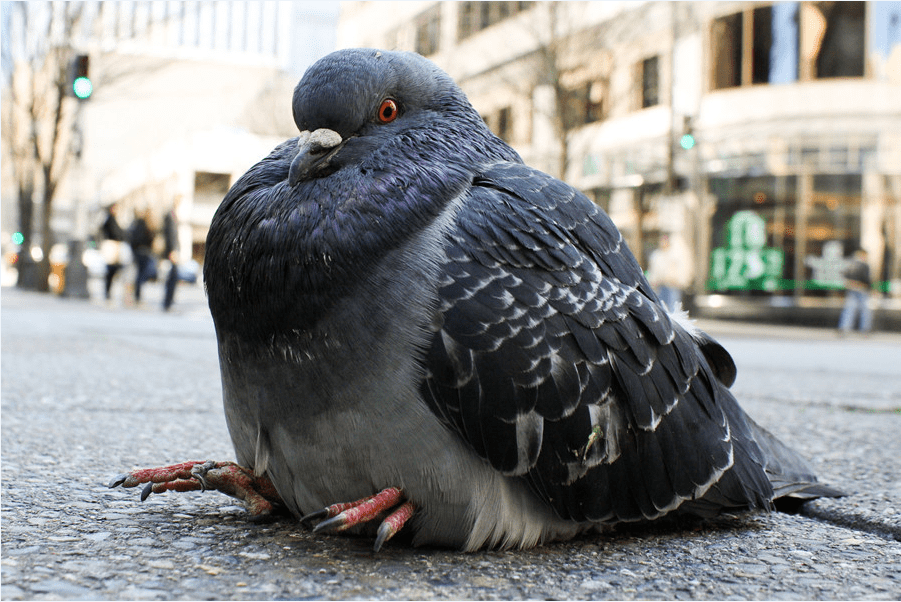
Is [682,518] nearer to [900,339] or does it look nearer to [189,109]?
[900,339]

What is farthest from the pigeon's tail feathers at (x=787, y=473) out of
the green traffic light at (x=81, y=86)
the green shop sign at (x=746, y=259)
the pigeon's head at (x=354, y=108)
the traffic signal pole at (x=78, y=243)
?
the green shop sign at (x=746, y=259)

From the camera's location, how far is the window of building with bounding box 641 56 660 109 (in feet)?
66.6

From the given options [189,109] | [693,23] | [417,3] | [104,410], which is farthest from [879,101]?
[189,109]

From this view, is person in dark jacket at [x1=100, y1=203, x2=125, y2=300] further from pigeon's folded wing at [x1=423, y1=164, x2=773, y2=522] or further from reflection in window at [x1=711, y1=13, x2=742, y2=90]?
pigeon's folded wing at [x1=423, y1=164, x2=773, y2=522]

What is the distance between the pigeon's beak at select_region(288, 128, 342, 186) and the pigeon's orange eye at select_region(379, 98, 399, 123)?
0.11 m

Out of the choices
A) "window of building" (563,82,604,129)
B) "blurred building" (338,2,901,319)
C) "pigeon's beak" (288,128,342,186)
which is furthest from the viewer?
"blurred building" (338,2,901,319)

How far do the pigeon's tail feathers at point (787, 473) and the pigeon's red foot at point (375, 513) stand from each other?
96 cm

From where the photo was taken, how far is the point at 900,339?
15242mm

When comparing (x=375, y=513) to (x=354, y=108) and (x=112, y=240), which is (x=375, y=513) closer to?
(x=354, y=108)

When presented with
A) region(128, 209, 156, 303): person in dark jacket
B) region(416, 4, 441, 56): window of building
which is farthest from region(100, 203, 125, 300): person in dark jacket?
region(416, 4, 441, 56): window of building

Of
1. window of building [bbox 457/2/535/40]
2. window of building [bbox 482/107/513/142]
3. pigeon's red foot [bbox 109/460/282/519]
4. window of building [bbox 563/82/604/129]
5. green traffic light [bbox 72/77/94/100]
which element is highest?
window of building [bbox 457/2/535/40]

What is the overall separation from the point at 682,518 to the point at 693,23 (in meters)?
19.3

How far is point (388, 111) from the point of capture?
1.86 meters

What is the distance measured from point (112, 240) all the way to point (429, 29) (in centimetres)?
1301
